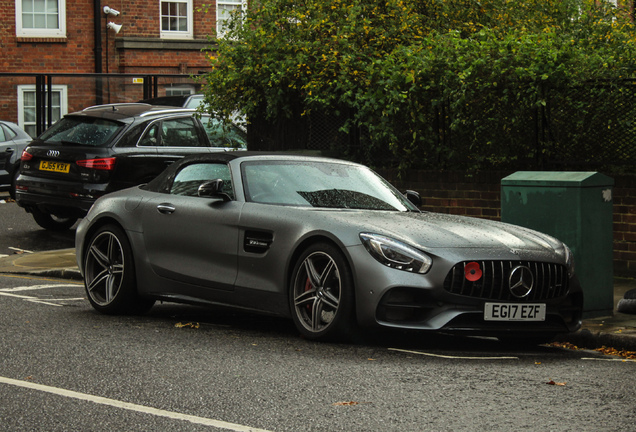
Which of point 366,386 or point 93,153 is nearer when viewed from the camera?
point 366,386

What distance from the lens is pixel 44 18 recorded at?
29.6 meters

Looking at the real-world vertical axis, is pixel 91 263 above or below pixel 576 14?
below

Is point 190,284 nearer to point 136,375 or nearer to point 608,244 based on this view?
point 136,375

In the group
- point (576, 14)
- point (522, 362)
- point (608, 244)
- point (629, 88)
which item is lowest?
point (522, 362)

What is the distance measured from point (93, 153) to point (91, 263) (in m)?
5.47

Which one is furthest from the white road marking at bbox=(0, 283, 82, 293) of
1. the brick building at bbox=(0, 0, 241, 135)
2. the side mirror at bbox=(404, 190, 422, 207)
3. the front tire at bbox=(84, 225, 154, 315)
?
the brick building at bbox=(0, 0, 241, 135)

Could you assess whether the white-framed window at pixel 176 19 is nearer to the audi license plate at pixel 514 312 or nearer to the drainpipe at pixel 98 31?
the drainpipe at pixel 98 31

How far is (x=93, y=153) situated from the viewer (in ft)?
47.6

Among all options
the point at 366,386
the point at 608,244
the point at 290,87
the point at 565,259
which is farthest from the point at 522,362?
the point at 290,87

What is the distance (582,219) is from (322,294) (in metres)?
2.64

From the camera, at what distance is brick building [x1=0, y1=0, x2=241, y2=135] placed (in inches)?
1078

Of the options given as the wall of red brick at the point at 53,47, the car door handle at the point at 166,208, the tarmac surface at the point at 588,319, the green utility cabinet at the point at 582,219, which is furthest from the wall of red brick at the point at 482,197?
the wall of red brick at the point at 53,47

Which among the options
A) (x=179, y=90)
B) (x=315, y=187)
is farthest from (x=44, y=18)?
(x=315, y=187)

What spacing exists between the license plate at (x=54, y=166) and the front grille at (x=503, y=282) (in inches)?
333
